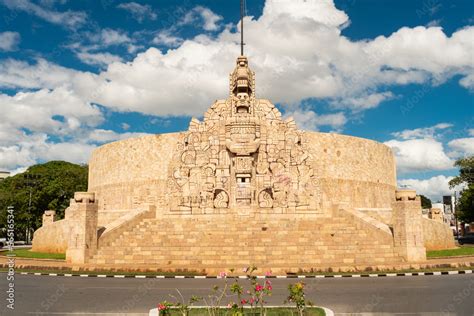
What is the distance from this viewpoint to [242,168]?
2067cm

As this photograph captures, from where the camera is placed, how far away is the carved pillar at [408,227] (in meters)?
15.7

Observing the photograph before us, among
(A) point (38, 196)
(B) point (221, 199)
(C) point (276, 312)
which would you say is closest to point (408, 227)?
(B) point (221, 199)

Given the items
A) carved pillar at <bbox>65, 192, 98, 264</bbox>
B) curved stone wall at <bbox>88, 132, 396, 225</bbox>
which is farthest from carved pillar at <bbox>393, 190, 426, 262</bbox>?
curved stone wall at <bbox>88, 132, 396, 225</bbox>

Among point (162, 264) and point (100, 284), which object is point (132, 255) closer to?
point (162, 264)

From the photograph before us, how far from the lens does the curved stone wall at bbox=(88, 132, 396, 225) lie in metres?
29.6

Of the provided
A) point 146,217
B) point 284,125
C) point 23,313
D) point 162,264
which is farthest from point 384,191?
point 23,313

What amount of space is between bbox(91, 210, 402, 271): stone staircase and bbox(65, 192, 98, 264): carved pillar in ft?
1.44

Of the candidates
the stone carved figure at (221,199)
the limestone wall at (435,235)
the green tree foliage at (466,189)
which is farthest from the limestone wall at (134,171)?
the green tree foliage at (466,189)

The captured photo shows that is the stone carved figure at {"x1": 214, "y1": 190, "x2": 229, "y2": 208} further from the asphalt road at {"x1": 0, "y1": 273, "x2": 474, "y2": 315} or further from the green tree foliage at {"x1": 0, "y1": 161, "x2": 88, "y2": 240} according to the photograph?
the green tree foliage at {"x1": 0, "y1": 161, "x2": 88, "y2": 240}

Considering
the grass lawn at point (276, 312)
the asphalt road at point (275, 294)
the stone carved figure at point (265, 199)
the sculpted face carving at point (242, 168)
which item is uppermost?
the sculpted face carving at point (242, 168)

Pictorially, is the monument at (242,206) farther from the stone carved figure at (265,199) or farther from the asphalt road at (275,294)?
the asphalt road at (275,294)

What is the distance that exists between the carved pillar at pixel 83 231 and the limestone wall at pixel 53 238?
686cm

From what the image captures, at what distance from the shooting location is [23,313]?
23.7ft

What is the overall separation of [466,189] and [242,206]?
23.9 m
